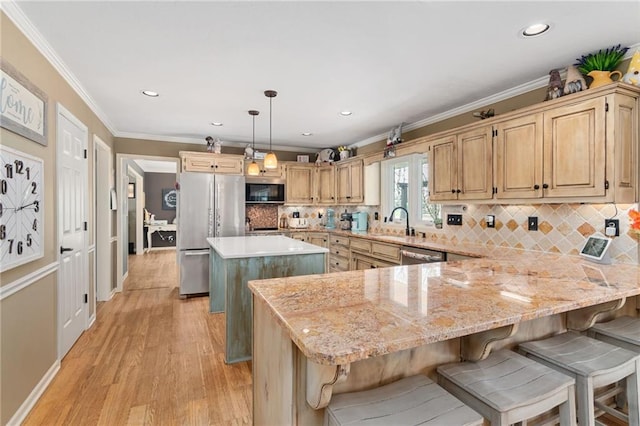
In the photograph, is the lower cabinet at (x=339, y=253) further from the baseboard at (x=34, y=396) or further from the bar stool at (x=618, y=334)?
the baseboard at (x=34, y=396)

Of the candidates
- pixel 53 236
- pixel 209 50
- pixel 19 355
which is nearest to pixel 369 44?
pixel 209 50

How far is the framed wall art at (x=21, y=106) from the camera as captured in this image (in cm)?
173

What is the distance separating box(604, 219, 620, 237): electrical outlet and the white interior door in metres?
4.12

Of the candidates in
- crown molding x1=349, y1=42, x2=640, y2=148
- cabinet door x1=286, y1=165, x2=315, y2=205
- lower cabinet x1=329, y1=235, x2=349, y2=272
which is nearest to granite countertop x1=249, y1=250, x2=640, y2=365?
crown molding x1=349, y1=42, x2=640, y2=148

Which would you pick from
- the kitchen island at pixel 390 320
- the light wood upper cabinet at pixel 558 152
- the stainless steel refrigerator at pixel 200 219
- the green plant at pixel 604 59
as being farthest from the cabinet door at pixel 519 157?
the stainless steel refrigerator at pixel 200 219

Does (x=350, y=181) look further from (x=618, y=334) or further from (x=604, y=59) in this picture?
(x=618, y=334)

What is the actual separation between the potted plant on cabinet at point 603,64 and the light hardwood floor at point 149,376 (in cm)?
328

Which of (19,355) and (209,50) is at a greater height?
(209,50)

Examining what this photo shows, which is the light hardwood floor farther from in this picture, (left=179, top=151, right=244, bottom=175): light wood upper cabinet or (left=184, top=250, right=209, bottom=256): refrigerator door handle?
(left=179, top=151, right=244, bottom=175): light wood upper cabinet

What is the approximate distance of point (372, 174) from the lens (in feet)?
16.0

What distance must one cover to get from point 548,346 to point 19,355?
9.60ft

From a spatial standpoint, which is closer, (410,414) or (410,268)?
(410,414)

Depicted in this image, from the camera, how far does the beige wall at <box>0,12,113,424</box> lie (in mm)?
1783

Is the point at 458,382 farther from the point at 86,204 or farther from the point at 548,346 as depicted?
the point at 86,204
